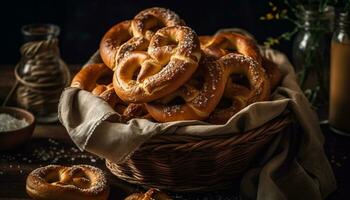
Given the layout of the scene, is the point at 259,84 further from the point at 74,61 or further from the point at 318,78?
the point at 74,61

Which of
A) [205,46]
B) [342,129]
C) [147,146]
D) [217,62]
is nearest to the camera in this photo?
[147,146]

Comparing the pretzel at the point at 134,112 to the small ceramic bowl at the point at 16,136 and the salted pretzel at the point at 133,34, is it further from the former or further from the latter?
the small ceramic bowl at the point at 16,136

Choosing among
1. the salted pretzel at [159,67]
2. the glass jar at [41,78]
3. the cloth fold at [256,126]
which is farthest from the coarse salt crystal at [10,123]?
the salted pretzel at [159,67]

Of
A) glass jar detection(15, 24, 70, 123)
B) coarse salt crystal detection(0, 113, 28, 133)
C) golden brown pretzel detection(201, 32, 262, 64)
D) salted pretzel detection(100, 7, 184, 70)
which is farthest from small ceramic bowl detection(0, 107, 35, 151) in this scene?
golden brown pretzel detection(201, 32, 262, 64)

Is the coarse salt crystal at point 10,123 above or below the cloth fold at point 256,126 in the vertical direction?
below

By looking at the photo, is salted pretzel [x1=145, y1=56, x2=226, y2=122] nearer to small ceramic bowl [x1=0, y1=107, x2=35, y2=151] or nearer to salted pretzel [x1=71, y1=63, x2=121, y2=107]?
salted pretzel [x1=71, y1=63, x2=121, y2=107]

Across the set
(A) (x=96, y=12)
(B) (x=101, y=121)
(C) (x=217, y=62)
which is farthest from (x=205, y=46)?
(A) (x=96, y=12)
